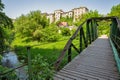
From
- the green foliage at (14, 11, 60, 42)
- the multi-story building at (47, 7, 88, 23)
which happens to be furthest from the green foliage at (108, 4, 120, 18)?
the multi-story building at (47, 7, 88, 23)

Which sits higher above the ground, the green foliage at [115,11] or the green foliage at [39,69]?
the green foliage at [115,11]

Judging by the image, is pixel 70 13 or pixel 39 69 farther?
pixel 70 13

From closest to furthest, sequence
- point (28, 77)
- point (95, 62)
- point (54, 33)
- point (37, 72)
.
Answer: point (28, 77), point (37, 72), point (95, 62), point (54, 33)

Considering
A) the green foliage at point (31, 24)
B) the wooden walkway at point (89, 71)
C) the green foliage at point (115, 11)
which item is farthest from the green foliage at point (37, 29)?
the wooden walkway at point (89, 71)

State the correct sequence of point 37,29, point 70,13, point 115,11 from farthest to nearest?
point 70,13
point 37,29
point 115,11

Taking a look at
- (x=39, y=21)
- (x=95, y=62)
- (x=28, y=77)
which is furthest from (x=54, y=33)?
(x=28, y=77)

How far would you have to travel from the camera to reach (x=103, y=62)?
552cm

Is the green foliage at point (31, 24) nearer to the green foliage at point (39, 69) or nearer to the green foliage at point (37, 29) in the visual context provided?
the green foliage at point (37, 29)

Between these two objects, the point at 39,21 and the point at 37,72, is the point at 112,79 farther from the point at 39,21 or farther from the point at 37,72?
the point at 39,21

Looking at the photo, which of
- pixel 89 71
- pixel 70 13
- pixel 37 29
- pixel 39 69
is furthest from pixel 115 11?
pixel 70 13

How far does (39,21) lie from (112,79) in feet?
116

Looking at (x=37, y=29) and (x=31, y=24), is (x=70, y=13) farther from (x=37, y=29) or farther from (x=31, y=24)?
(x=37, y=29)

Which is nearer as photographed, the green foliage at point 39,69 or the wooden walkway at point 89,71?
the green foliage at point 39,69

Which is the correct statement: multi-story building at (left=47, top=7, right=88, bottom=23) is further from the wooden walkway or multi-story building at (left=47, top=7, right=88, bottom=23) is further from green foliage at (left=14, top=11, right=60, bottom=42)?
the wooden walkway
